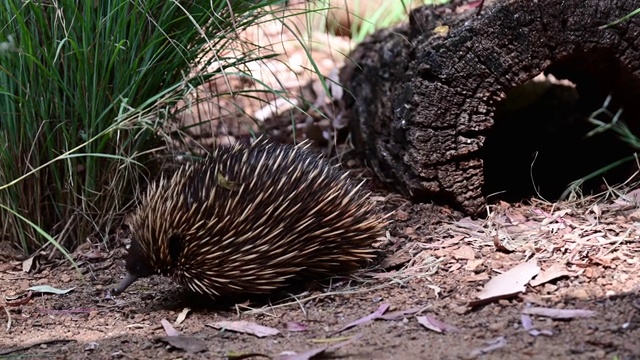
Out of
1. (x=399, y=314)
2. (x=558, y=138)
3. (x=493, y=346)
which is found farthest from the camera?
(x=558, y=138)

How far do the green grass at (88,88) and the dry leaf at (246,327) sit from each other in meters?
0.73

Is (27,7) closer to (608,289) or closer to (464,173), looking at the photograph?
(464,173)

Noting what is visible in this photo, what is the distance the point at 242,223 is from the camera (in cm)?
286

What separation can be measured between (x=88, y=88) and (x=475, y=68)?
1529 mm

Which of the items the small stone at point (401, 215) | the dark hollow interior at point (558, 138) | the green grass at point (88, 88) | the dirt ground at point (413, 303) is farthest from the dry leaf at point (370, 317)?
the dark hollow interior at point (558, 138)

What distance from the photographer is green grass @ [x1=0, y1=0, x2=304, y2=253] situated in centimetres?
311

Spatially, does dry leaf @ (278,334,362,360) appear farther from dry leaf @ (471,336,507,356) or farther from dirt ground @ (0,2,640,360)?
dry leaf @ (471,336,507,356)

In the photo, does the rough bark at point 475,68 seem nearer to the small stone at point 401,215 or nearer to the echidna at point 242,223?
the small stone at point 401,215

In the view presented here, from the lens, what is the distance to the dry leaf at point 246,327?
8.73 feet

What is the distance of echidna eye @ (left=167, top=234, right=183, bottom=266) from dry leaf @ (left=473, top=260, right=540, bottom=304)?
104 cm

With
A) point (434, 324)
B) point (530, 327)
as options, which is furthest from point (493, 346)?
point (434, 324)

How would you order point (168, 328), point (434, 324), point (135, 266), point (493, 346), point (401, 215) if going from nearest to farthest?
point (493, 346)
point (434, 324)
point (168, 328)
point (135, 266)
point (401, 215)

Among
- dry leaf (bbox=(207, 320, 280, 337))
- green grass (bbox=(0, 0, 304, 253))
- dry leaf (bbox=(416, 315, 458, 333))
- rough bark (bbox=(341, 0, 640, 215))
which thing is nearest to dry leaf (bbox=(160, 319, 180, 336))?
dry leaf (bbox=(207, 320, 280, 337))

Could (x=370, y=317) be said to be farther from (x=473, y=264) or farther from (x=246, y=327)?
(x=473, y=264)
